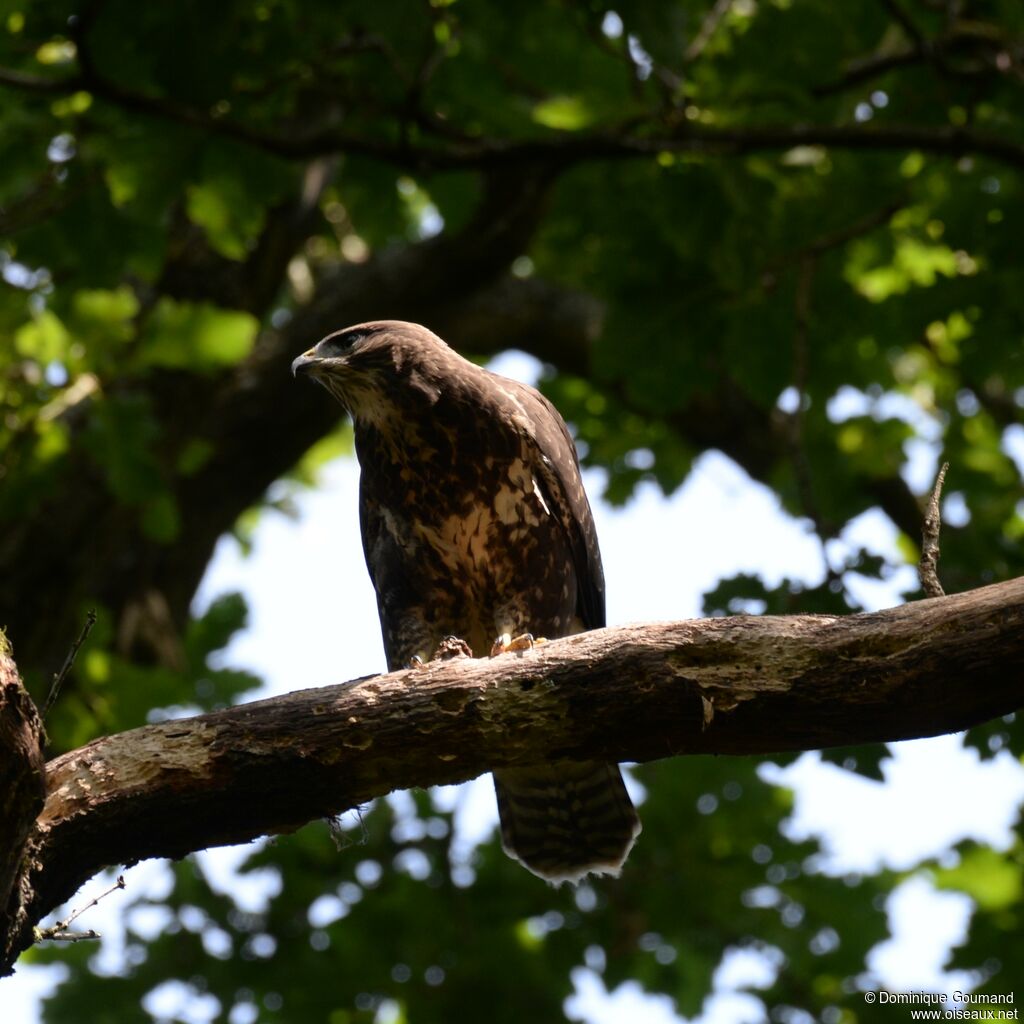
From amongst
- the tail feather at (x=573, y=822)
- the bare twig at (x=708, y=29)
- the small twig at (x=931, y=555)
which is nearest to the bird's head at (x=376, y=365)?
the tail feather at (x=573, y=822)

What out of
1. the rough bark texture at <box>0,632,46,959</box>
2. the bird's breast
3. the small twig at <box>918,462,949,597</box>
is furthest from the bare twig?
the rough bark texture at <box>0,632,46,959</box>

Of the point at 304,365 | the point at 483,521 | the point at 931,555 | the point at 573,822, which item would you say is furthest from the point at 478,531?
the point at 931,555

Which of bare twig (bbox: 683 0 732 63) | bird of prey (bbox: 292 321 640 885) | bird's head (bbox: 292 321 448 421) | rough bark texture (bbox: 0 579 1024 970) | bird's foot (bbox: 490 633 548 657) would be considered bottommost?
rough bark texture (bbox: 0 579 1024 970)

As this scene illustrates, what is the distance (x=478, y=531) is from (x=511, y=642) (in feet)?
1.60

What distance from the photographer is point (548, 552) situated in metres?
4.80

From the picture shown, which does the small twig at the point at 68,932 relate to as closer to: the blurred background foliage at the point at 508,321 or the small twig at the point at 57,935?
the small twig at the point at 57,935

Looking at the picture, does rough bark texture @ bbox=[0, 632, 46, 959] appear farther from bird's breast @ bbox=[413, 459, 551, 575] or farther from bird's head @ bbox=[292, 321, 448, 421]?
bird's head @ bbox=[292, 321, 448, 421]

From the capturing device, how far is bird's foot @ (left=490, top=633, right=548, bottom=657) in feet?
14.0

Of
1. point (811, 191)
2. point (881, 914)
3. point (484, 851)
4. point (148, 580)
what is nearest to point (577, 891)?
point (484, 851)

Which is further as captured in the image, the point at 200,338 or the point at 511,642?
the point at 200,338

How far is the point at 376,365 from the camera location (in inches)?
189

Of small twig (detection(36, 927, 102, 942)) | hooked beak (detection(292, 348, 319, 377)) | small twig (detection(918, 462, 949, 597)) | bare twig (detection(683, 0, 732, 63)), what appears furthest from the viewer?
bare twig (detection(683, 0, 732, 63))

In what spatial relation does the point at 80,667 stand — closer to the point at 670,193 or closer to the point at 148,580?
the point at 148,580

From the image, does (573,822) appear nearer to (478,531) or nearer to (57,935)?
(478,531)
